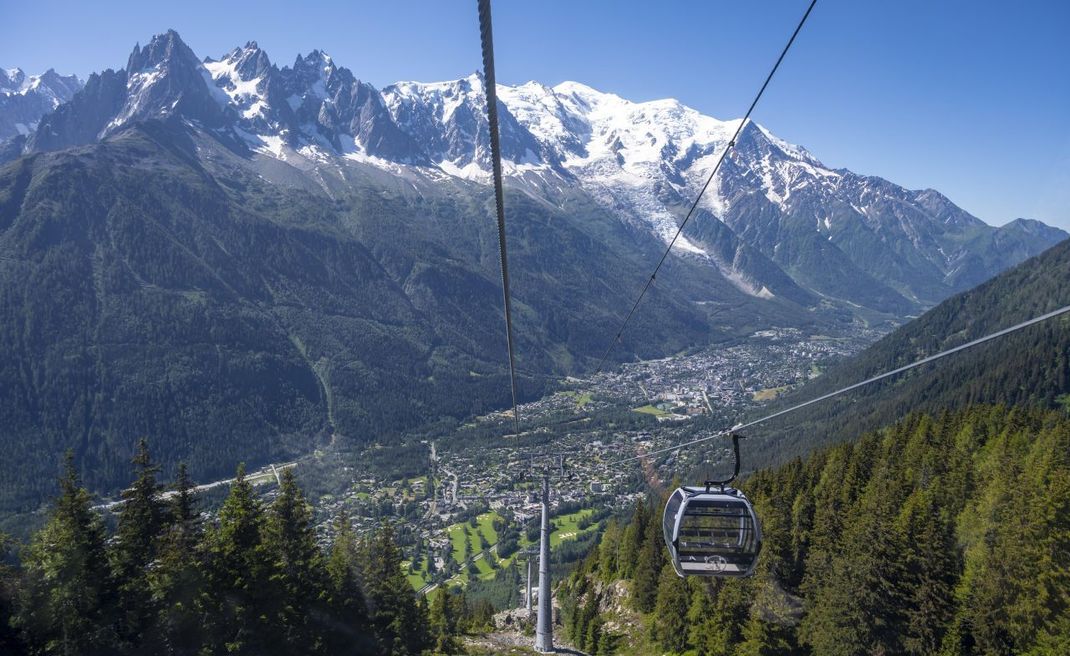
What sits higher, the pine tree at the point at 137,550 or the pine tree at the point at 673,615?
the pine tree at the point at 137,550

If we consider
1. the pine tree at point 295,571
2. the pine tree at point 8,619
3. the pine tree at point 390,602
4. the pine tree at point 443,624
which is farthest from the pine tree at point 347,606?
the pine tree at point 8,619

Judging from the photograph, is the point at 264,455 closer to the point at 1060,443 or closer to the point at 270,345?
the point at 270,345

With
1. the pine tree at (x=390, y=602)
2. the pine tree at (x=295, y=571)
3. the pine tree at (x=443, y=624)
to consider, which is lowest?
the pine tree at (x=443, y=624)

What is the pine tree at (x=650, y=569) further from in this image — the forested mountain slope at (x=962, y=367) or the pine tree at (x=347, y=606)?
the pine tree at (x=347, y=606)

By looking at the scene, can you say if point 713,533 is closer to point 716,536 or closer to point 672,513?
point 716,536

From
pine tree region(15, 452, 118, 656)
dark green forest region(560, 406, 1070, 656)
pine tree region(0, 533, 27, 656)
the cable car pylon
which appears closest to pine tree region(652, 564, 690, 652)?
dark green forest region(560, 406, 1070, 656)

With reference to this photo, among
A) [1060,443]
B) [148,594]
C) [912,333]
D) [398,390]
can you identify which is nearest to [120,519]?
[148,594]

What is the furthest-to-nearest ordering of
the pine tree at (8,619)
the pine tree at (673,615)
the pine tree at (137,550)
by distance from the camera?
the pine tree at (673,615) < the pine tree at (137,550) < the pine tree at (8,619)
